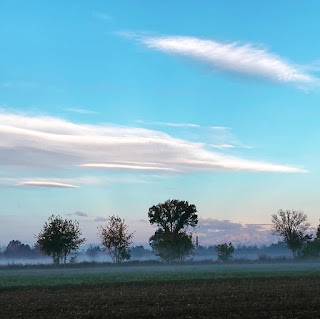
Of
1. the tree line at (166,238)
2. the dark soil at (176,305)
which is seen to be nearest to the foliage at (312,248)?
the tree line at (166,238)

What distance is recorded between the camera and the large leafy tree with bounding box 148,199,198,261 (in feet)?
460

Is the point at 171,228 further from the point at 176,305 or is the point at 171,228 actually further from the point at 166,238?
the point at 176,305

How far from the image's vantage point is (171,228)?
5822 inches

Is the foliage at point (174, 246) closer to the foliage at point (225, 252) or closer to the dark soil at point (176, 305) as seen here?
the foliage at point (225, 252)

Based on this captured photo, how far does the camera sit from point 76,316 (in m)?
28.6

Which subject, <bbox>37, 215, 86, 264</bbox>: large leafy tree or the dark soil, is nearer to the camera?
the dark soil

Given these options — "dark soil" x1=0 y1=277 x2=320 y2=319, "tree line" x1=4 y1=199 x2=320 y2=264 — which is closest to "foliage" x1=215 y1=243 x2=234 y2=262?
"tree line" x1=4 y1=199 x2=320 y2=264

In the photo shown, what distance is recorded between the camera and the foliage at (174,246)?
140m

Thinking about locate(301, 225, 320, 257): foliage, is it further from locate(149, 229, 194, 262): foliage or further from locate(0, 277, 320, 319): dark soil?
locate(0, 277, 320, 319): dark soil

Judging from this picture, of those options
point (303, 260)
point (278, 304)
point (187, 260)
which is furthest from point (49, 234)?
point (278, 304)

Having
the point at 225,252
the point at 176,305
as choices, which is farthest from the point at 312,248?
the point at 176,305

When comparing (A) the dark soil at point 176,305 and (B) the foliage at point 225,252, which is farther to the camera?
(B) the foliage at point 225,252

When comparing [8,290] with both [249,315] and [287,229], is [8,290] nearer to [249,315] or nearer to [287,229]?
[249,315]

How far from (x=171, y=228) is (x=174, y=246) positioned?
8.60 meters
